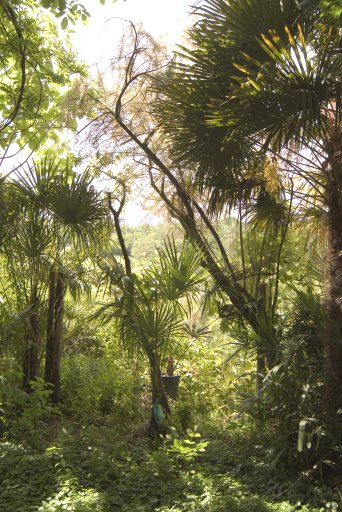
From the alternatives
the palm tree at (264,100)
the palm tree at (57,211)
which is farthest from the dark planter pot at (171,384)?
the palm tree at (264,100)

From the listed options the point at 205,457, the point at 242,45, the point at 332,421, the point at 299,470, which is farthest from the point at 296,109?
the point at 205,457

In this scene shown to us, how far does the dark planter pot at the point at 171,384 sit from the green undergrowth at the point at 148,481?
1.69m

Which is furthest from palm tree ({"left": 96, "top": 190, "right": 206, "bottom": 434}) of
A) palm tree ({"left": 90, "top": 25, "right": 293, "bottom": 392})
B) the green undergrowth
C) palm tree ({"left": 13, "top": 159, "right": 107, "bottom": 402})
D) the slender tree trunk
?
the slender tree trunk

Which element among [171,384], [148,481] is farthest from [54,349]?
[148,481]

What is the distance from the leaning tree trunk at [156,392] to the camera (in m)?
5.19

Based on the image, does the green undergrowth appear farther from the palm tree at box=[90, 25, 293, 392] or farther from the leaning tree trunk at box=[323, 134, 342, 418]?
the palm tree at box=[90, 25, 293, 392]

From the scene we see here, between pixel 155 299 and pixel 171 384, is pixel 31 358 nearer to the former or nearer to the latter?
pixel 171 384

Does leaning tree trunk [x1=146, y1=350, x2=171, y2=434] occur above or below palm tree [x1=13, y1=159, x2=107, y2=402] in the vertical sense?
below

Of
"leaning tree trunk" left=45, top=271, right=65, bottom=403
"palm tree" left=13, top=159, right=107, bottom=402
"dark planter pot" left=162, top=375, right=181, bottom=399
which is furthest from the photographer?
"dark planter pot" left=162, top=375, right=181, bottom=399

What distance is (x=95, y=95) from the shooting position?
596cm

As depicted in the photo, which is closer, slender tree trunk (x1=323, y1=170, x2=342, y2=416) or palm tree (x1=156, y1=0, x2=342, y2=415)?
palm tree (x1=156, y1=0, x2=342, y2=415)

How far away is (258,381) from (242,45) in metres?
3.02

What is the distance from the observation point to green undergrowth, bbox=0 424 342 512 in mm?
3520

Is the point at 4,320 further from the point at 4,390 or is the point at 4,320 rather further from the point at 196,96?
the point at 196,96
